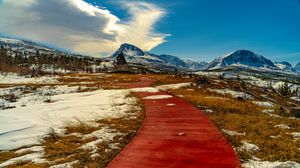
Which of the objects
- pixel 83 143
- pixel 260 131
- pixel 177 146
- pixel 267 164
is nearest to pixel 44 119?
pixel 83 143

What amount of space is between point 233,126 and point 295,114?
805 centimetres

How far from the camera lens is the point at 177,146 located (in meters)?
13.1

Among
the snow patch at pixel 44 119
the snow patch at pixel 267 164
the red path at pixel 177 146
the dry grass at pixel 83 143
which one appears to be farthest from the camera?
the snow patch at pixel 44 119

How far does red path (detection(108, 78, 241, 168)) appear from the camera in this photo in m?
10.9

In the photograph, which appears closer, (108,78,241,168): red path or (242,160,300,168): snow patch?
(242,160,300,168): snow patch

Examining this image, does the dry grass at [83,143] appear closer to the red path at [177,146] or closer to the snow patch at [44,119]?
the red path at [177,146]

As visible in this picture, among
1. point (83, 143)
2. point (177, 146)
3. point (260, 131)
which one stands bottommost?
point (83, 143)

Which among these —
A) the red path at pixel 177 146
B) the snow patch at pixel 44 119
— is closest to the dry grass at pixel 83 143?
the red path at pixel 177 146

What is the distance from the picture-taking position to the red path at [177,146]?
1095cm

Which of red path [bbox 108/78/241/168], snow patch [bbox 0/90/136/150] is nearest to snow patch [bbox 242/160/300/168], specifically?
red path [bbox 108/78/241/168]

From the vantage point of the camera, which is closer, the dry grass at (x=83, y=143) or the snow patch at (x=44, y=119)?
the dry grass at (x=83, y=143)

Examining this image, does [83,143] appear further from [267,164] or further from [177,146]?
[267,164]

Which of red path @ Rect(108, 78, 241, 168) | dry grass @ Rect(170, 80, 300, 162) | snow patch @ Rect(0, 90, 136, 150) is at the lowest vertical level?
snow patch @ Rect(0, 90, 136, 150)

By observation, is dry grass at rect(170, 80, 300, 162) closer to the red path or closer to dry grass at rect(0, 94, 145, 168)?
the red path
